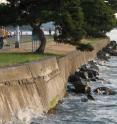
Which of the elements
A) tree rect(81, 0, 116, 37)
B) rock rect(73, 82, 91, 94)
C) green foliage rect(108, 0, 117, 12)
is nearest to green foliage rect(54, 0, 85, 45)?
rock rect(73, 82, 91, 94)

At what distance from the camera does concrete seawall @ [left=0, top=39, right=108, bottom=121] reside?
2027cm

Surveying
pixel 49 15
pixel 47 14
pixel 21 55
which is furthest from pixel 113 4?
pixel 21 55

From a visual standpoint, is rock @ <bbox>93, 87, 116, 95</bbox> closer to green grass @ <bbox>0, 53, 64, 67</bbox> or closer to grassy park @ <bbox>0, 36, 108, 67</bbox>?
grassy park @ <bbox>0, 36, 108, 67</bbox>

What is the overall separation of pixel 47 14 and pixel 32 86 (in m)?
11.4

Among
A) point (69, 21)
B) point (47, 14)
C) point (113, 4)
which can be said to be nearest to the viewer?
point (47, 14)

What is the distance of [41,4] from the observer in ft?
117

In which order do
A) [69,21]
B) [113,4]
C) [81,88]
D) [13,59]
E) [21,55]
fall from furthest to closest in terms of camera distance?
1. [113,4]
2. [69,21]
3. [81,88]
4. [21,55]
5. [13,59]

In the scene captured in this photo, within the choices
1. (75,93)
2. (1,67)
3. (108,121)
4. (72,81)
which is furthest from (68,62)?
(1,67)

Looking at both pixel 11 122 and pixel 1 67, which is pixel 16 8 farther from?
pixel 11 122

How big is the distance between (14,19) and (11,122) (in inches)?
645

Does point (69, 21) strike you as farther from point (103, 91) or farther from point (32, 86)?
point (32, 86)

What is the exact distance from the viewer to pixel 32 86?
2370 centimetres

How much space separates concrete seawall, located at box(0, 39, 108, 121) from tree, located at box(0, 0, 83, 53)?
3841 mm

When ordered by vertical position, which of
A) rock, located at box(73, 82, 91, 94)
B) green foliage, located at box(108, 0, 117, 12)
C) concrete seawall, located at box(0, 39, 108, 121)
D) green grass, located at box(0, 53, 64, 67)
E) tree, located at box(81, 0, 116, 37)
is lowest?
rock, located at box(73, 82, 91, 94)
